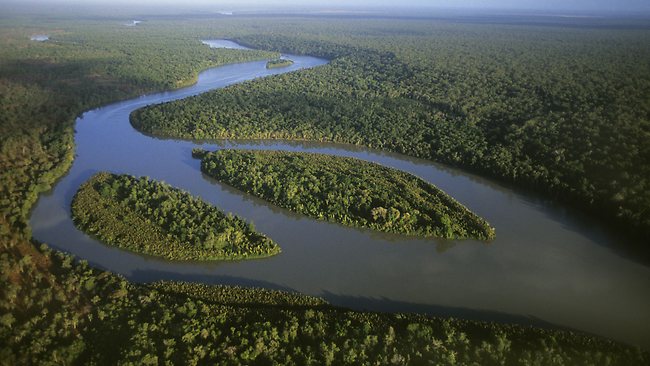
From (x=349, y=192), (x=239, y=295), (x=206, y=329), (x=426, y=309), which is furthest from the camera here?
(x=349, y=192)

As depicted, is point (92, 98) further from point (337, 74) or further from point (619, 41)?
point (619, 41)

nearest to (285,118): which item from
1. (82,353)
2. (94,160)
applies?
(94,160)

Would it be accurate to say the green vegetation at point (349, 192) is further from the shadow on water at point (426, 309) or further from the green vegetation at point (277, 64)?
the green vegetation at point (277, 64)

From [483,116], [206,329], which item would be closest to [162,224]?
[206,329]

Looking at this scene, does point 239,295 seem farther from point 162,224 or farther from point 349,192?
point 349,192

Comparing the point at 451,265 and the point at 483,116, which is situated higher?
the point at 483,116

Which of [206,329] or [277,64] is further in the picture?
[277,64]
